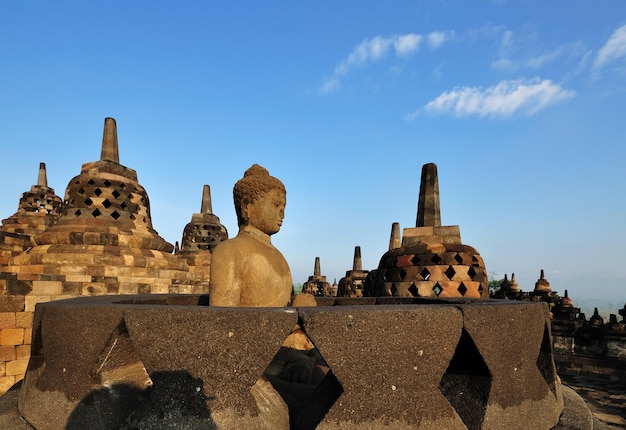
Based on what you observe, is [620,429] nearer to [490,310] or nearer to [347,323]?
[490,310]

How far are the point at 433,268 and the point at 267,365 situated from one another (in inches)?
196

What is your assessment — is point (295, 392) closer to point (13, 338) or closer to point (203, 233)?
point (13, 338)

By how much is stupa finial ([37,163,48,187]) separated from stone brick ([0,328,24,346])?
14.5 metres

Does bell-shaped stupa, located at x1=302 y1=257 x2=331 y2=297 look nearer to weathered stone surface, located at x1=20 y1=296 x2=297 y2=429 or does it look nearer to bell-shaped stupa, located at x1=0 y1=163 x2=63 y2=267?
bell-shaped stupa, located at x1=0 y1=163 x2=63 y2=267

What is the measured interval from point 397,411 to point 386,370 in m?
0.19

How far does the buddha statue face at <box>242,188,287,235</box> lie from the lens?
8.79ft

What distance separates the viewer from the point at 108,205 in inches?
325

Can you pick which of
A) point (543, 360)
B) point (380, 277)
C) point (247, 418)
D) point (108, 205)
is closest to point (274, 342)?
point (247, 418)

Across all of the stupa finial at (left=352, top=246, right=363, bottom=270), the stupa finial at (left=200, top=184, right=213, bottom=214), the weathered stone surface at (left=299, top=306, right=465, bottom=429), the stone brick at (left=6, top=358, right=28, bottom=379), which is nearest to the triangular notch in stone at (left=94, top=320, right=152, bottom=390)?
the weathered stone surface at (left=299, top=306, right=465, bottom=429)

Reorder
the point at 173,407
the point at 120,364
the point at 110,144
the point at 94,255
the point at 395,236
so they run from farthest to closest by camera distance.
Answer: the point at 395,236, the point at 110,144, the point at 94,255, the point at 120,364, the point at 173,407

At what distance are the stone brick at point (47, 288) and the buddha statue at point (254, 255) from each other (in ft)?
17.7

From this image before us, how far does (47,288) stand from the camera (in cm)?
612

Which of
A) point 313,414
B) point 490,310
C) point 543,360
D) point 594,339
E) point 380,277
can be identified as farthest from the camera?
point 594,339

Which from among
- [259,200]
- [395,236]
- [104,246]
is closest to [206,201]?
[104,246]
